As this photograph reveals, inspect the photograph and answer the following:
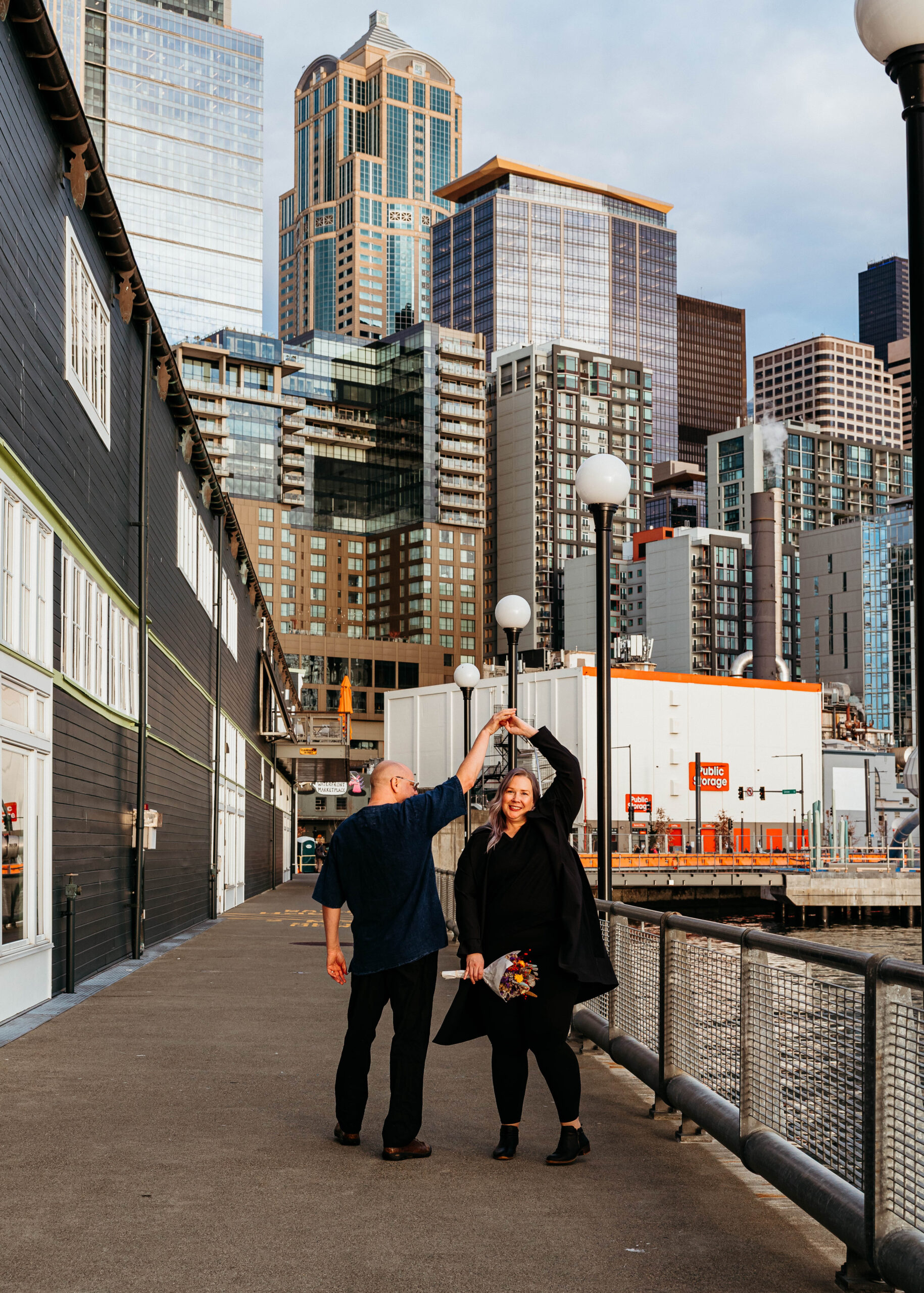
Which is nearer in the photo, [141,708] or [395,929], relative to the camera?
[395,929]

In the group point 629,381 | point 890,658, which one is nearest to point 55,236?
point 890,658

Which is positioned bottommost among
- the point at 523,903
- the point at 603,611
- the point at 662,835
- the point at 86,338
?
the point at 662,835

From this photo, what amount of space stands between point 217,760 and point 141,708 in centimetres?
1141

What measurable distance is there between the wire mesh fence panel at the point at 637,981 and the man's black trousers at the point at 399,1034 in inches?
73.9

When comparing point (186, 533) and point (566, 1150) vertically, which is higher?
point (186, 533)

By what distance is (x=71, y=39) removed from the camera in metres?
192

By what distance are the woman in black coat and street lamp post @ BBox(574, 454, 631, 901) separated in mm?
4007

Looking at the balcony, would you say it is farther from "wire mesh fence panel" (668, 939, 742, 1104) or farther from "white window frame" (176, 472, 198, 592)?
"wire mesh fence panel" (668, 939, 742, 1104)

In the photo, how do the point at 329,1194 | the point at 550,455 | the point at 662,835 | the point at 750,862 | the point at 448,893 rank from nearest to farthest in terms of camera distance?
the point at 329,1194, the point at 448,893, the point at 750,862, the point at 662,835, the point at 550,455

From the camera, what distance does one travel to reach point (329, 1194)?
5.79 metres

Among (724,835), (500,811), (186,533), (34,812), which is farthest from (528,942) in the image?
(724,835)

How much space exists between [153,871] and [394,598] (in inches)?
5723

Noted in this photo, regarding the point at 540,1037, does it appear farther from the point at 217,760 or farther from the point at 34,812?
the point at 217,760

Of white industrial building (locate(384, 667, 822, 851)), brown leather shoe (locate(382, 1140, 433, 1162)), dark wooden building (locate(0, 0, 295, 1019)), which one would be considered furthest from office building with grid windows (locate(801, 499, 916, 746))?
brown leather shoe (locate(382, 1140, 433, 1162))
